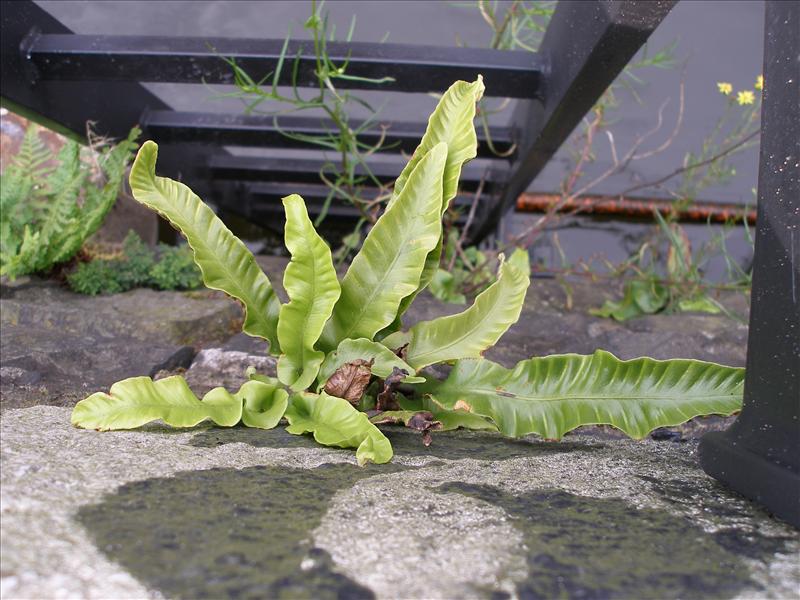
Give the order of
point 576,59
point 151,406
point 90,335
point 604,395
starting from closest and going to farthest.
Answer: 1. point 151,406
2. point 604,395
3. point 576,59
4. point 90,335

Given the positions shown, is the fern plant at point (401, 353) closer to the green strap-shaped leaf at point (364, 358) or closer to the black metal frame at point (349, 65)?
the green strap-shaped leaf at point (364, 358)

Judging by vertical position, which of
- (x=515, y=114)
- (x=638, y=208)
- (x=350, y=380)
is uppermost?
(x=515, y=114)

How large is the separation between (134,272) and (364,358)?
1420 millimetres

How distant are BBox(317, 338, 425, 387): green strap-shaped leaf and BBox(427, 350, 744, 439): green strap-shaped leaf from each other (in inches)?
4.6

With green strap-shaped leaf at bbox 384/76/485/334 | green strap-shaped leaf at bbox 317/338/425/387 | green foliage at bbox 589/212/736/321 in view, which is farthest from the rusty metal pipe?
green strap-shaped leaf at bbox 317/338/425/387

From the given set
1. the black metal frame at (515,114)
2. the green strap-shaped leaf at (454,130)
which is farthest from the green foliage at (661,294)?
the green strap-shaped leaf at (454,130)

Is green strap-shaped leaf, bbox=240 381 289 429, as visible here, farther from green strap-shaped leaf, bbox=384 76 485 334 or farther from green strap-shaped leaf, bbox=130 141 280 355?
green strap-shaped leaf, bbox=384 76 485 334

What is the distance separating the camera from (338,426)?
1000 mm

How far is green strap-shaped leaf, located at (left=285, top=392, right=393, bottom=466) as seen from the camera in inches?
35.5

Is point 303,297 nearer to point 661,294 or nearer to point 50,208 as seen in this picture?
point 50,208

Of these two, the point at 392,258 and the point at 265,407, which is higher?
the point at 392,258

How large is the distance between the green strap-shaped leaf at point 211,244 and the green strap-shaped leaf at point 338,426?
7.5 inches

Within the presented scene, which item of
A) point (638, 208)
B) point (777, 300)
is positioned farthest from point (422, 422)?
point (638, 208)

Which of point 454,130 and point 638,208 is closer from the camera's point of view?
point 454,130
